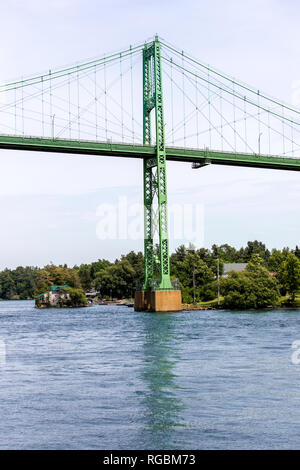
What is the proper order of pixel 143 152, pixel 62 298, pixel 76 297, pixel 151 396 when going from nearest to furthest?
pixel 151 396
pixel 143 152
pixel 76 297
pixel 62 298

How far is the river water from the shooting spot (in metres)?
13.5

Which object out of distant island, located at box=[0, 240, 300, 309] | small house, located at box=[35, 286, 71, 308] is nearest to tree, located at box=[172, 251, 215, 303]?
distant island, located at box=[0, 240, 300, 309]

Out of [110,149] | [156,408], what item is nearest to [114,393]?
[156,408]

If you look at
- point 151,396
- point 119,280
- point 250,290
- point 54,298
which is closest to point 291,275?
point 250,290

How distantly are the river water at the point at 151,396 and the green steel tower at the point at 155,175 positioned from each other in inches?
1139

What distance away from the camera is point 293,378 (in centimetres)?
2025

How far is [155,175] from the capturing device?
6353 cm

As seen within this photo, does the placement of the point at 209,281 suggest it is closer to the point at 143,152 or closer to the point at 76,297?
the point at 76,297

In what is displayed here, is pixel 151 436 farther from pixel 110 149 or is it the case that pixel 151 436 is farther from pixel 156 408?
pixel 110 149

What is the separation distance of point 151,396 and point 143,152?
148 feet

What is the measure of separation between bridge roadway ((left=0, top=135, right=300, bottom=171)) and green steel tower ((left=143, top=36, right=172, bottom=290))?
1627 mm

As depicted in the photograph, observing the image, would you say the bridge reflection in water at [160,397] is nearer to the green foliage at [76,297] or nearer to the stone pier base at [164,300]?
the stone pier base at [164,300]

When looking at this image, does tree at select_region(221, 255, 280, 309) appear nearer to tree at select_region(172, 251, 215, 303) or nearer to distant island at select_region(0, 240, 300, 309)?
distant island at select_region(0, 240, 300, 309)
